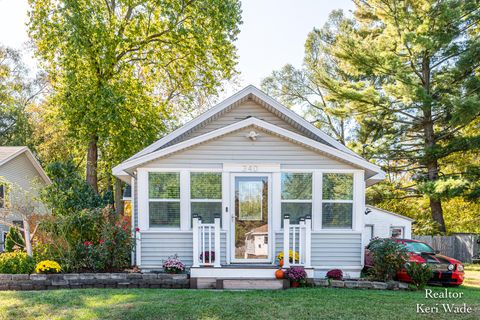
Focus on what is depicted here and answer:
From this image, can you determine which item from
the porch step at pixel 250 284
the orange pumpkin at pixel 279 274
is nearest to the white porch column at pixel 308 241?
the orange pumpkin at pixel 279 274

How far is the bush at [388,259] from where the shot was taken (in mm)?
8508

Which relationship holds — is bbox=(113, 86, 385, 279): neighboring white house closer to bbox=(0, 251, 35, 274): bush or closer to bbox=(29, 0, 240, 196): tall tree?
bbox=(0, 251, 35, 274): bush

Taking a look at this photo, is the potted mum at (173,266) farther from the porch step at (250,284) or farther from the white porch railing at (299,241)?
the white porch railing at (299,241)

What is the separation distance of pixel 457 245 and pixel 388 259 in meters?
10.1

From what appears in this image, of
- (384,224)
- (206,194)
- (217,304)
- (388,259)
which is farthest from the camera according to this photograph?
(384,224)

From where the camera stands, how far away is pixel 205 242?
9289 millimetres

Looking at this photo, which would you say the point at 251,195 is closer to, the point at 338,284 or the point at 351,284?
the point at 338,284

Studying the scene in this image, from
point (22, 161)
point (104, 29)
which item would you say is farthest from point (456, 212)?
point (22, 161)

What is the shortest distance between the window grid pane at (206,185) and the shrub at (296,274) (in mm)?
2455

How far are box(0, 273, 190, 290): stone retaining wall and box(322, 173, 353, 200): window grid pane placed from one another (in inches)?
156

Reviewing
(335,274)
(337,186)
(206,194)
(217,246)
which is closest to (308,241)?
(335,274)

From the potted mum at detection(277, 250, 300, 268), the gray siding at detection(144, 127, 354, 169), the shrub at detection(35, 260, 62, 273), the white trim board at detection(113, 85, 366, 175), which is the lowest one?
the shrub at detection(35, 260, 62, 273)

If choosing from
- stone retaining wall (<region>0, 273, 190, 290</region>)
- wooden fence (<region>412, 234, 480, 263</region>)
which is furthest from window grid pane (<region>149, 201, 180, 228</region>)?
wooden fence (<region>412, 234, 480, 263</region>)

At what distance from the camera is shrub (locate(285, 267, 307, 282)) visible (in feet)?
26.7
